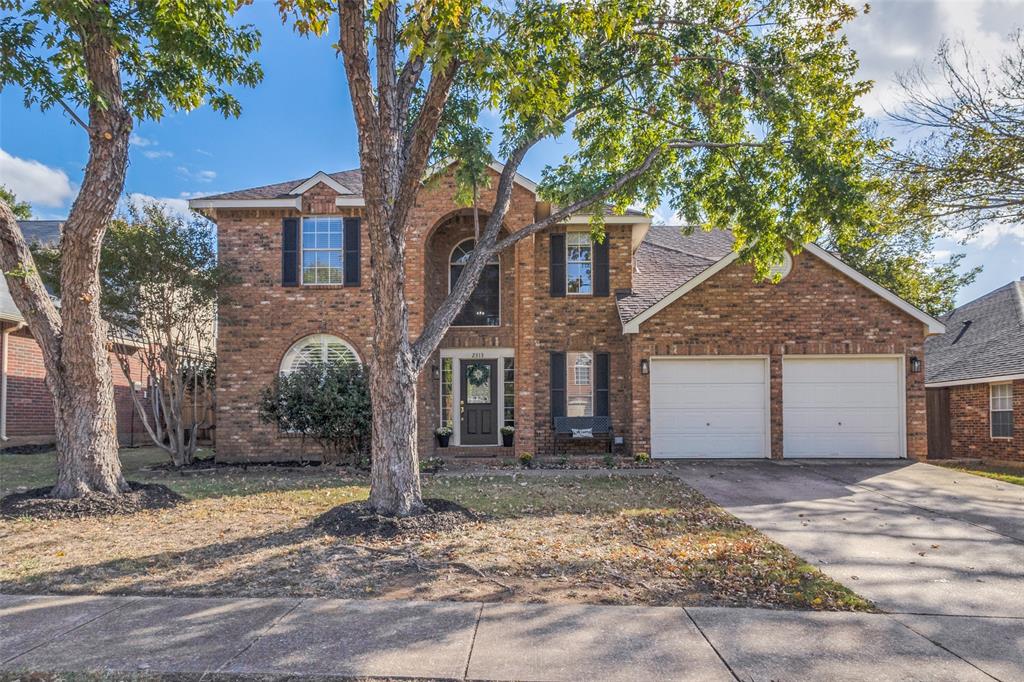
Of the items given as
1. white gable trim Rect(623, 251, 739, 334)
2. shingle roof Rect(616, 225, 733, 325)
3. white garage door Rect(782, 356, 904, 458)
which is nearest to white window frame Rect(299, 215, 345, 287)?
shingle roof Rect(616, 225, 733, 325)

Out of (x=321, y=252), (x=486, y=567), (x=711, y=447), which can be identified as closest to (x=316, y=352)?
(x=321, y=252)

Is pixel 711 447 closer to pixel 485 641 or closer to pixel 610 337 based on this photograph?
pixel 610 337

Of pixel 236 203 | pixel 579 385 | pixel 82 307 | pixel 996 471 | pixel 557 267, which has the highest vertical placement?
pixel 236 203

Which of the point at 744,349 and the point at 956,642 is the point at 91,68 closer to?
the point at 956,642

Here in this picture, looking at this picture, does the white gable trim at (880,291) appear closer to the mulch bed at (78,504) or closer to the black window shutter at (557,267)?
the black window shutter at (557,267)

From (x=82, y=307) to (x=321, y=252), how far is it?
5878 mm

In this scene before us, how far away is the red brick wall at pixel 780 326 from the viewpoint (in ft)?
42.1

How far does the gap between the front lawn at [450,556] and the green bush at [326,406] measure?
2.81m

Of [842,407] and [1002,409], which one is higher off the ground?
[842,407]

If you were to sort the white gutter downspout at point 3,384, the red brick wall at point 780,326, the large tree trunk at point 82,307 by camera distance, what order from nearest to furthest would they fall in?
the large tree trunk at point 82,307
the red brick wall at point 780,326
the white gutter downspout at point 3,384

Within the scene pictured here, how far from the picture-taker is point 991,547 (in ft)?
21.1

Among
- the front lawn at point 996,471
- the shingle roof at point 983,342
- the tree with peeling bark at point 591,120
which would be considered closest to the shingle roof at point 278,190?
the tree with peeling bark at point 591,120

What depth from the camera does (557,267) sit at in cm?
1421

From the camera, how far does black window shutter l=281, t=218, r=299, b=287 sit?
1347cm
